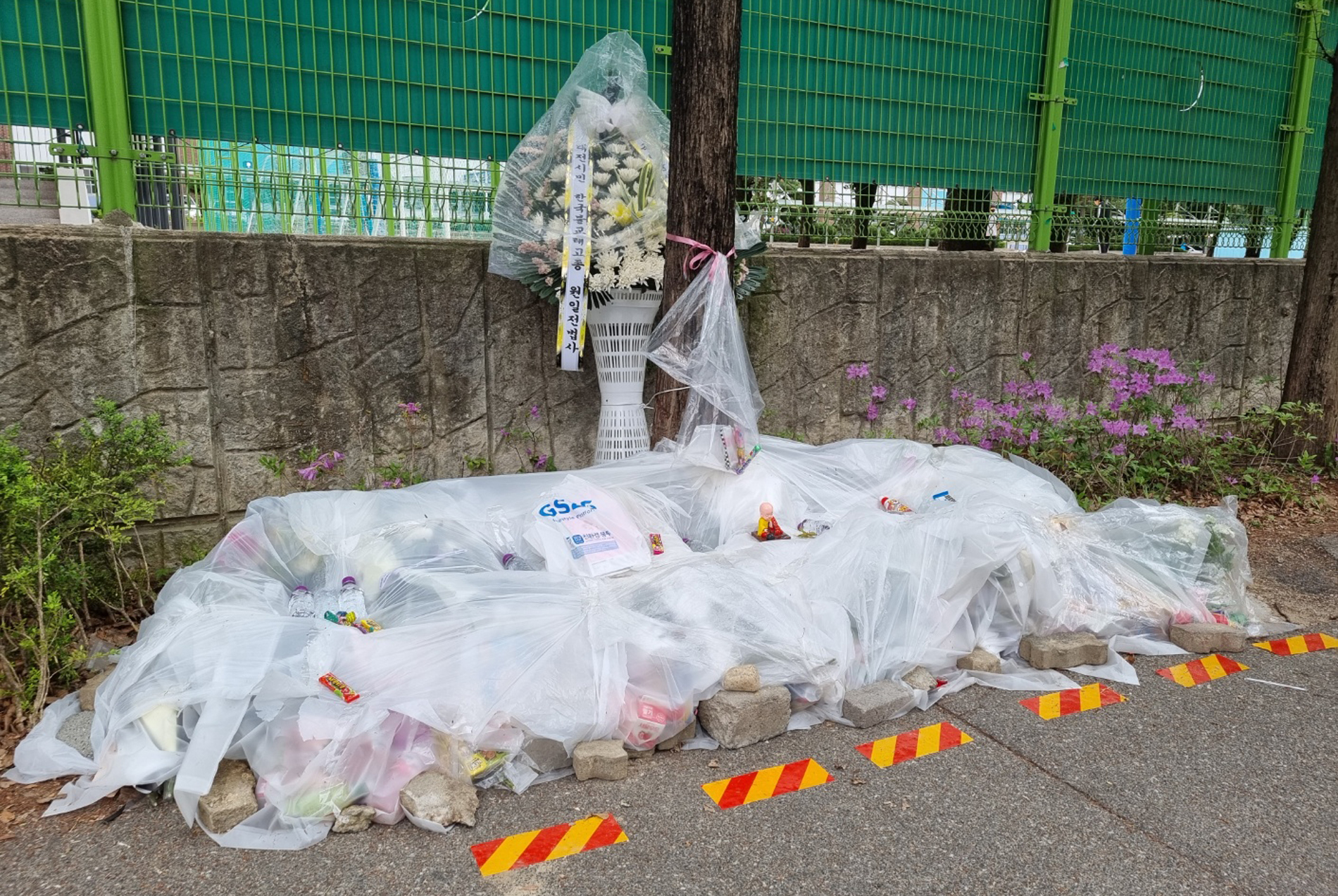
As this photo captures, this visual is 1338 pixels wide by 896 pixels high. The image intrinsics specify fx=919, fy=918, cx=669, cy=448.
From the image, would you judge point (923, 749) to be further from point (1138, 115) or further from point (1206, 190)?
point (1206, 190)

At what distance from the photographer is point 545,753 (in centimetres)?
235

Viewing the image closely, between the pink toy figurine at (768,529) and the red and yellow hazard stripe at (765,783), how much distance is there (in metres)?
0.88

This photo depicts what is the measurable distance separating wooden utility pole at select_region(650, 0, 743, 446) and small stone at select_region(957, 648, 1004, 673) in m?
1.66

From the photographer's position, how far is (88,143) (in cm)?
340

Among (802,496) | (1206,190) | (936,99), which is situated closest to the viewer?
(802,496)

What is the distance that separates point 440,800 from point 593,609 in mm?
631

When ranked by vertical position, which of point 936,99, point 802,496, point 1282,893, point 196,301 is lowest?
point 1282,893

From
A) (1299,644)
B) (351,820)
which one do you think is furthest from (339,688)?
→ (1299,644)

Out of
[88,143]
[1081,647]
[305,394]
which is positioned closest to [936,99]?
[1081,647]

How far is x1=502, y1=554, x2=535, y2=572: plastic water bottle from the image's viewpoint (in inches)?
114

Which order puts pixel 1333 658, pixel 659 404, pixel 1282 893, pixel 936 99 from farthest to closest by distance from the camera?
pixel 936 99
pixel 659 404
pixel 1333 658
pixel 1282 893

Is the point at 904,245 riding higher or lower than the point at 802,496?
higher

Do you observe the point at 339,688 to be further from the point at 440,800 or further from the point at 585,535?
the point at 585,535

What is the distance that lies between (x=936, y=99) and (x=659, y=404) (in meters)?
2.74
